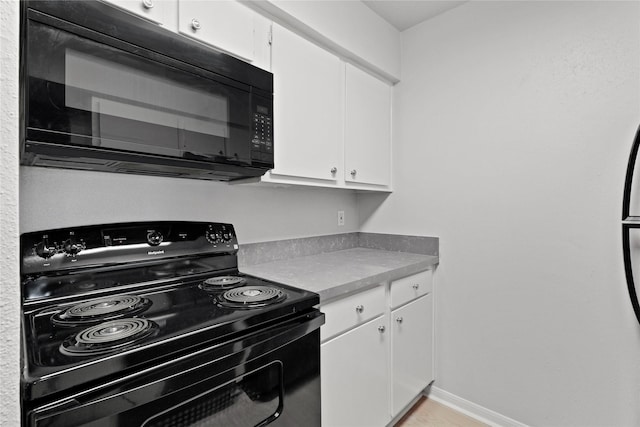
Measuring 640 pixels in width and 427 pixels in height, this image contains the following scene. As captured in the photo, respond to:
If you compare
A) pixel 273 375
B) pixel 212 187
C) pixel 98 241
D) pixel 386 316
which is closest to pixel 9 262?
pixel 273 375

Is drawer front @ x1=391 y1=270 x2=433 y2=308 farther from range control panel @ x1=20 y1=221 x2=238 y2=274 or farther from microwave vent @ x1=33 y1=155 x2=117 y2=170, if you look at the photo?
microwave vent @ x1=33 y1=155 x2=117 y2=170

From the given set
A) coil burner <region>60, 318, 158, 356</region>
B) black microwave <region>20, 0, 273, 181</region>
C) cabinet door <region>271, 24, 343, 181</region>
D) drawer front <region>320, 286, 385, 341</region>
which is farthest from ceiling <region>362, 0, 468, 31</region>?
coil burner <region>60, 318, 158, 356</region>

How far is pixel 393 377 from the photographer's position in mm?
1659

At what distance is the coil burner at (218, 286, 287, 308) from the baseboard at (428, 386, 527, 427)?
5.01 feet

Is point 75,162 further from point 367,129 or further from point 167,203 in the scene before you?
point 367,129

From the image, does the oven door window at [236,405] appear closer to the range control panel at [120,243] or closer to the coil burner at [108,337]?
the coil burner at [108,337]

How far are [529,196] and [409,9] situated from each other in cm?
134

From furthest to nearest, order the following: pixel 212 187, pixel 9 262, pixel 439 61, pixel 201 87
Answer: pixel 439 61
pixel 212 187
pixel 201 87
pixel 9 262

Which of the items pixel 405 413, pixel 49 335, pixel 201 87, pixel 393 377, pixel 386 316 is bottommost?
pixel 405 413

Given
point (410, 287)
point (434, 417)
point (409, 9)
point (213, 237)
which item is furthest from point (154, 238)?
point (409, 9)

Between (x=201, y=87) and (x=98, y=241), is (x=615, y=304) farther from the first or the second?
(x=98, y=241)

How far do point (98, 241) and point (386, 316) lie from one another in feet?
4.26

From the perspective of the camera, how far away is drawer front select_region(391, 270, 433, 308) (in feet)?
5.45

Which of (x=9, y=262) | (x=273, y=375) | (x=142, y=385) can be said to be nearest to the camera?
(x=9, y=262)
